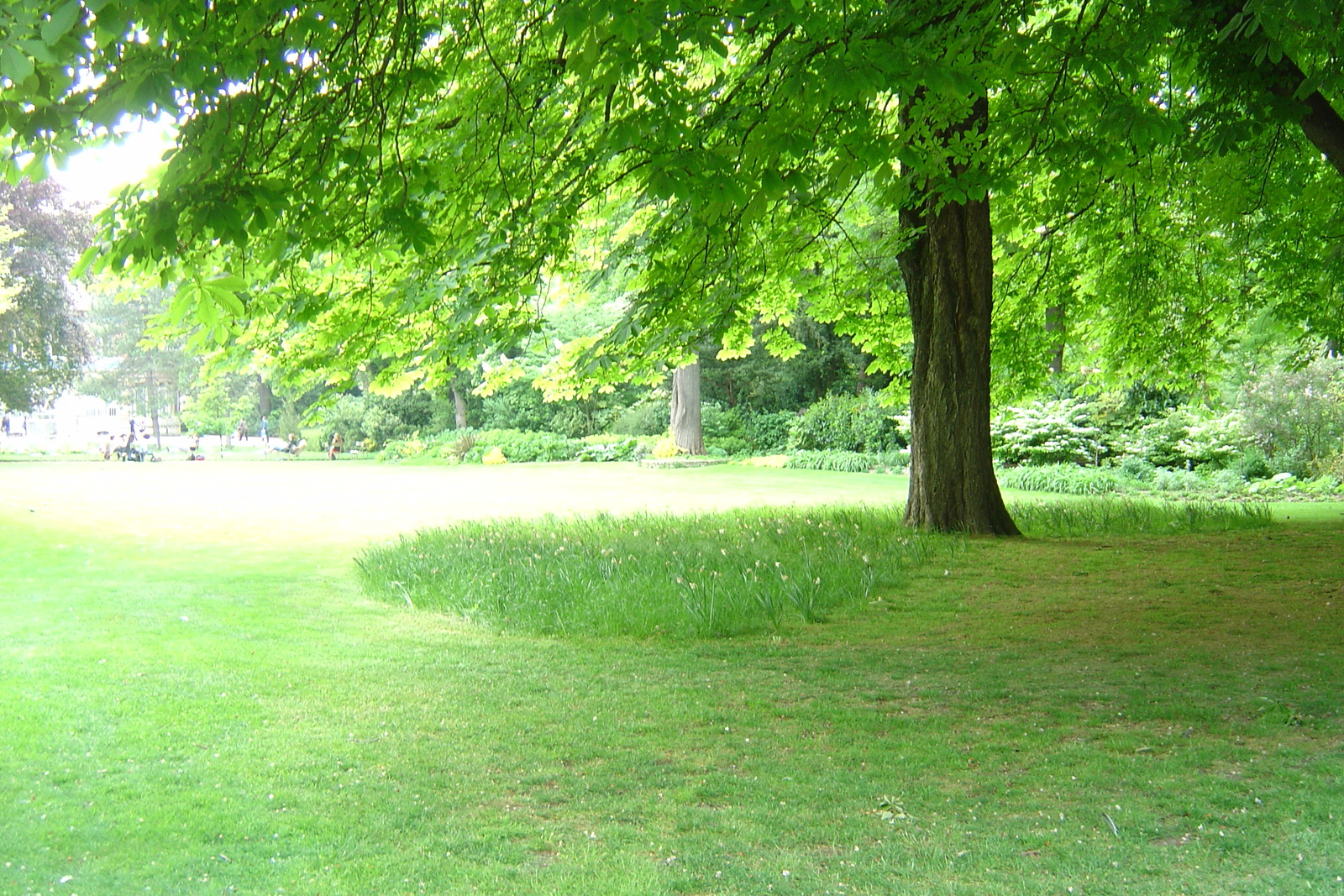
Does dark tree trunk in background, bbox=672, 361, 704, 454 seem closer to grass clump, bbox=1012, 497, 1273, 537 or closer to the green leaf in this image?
grass clump, bbox=1012, 497, 1273, 537

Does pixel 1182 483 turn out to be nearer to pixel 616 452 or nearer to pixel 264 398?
pixel 616 452

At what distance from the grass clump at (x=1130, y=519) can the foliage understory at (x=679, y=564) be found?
Result: 3 centimetres

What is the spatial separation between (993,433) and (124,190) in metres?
19.8

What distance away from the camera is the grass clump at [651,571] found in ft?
25.8

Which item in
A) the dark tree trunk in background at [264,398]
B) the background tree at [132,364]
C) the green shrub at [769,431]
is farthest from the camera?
the background tree at [132,364]

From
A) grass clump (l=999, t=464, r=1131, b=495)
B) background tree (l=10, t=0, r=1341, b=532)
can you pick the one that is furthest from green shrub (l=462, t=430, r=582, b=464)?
background tree (l=10, t=0, r=1341, b=532)

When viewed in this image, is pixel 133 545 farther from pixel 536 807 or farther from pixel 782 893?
pixel 782 893

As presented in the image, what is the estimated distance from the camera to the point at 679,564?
29.9ft

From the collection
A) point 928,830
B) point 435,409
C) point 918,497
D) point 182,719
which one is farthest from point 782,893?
point 435,409

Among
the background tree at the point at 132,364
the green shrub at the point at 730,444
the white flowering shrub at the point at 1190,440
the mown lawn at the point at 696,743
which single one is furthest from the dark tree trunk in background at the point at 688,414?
the background tree at the point at 132,364

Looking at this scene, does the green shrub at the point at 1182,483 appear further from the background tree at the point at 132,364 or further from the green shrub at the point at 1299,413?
the background tree at the point at 132,364

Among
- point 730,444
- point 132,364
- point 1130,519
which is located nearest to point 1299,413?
point 1130,519

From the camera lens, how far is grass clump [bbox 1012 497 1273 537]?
40.0 feet

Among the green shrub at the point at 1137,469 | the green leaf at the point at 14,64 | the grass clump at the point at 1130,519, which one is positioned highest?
the green leaf at the point at 14,64
